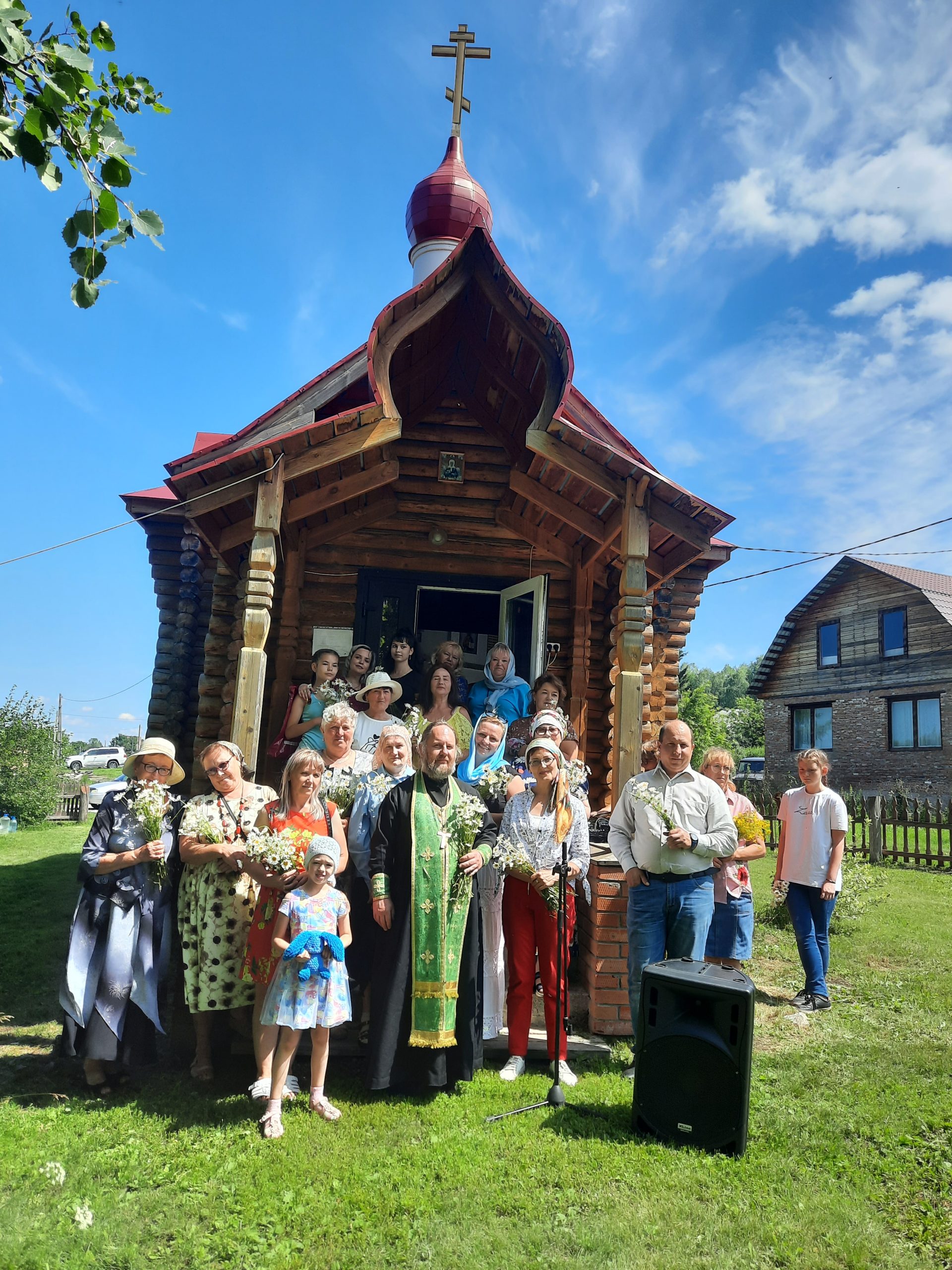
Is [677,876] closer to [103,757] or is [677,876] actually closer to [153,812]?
[153,812]

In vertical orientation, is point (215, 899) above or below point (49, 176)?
below

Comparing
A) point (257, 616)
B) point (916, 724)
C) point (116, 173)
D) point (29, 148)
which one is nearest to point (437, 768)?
point (257, 616)

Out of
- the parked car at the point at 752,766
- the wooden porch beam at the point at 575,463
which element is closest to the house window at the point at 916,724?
the parked car at the point at 752,766

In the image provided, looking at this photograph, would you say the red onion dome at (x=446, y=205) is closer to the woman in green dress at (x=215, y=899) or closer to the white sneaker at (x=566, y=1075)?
the woman in green dress at (x=215, y=899)

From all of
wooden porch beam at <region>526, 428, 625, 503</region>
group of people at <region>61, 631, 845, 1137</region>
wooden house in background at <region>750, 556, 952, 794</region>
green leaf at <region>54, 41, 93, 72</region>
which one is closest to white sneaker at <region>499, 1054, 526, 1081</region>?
group of people at <region>61, 631, 845, 1137</region>

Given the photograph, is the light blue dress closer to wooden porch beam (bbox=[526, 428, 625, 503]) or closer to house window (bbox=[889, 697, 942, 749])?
wooden porch beam (bbox=[526, 428, 625, 503])

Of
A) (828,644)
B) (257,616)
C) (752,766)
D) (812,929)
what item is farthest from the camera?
(752,766)

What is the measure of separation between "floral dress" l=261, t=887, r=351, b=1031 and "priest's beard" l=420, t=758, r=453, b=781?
0.79m

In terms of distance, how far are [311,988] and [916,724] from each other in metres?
22.7

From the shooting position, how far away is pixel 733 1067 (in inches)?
138

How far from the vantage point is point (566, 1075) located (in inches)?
172

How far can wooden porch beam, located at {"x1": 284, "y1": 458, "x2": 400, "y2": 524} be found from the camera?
6.68 m

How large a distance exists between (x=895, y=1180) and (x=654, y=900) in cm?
153

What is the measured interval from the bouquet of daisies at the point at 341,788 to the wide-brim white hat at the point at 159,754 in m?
0.77
